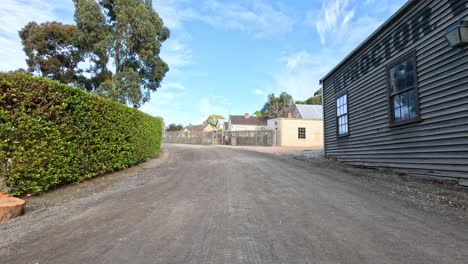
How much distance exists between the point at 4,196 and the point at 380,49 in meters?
10.5

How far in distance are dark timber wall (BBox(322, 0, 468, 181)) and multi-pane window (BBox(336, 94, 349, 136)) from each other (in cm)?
53

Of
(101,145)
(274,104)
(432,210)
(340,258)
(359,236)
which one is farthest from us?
(274,104)

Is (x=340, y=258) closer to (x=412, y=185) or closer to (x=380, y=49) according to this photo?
(x=412, y=185)

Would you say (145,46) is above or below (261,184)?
above

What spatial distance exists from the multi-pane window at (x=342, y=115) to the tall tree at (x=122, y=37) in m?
14.7

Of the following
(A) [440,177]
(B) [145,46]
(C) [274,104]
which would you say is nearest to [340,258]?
(A) [440,177]

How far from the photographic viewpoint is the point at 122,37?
21.5 metres

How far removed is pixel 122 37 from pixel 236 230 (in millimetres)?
21238

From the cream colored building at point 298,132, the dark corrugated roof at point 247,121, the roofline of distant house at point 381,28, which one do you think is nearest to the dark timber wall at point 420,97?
the roofline of distant house at point 381,28

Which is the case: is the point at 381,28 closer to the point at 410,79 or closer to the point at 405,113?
the point at 410,79

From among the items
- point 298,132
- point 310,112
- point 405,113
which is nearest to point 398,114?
point 405,113

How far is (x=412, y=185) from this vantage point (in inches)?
267

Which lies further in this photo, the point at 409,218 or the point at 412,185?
the point at 412,185

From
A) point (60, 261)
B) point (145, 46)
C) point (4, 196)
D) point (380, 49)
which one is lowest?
point (60, 261)
